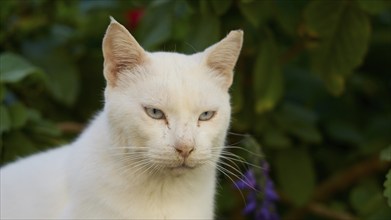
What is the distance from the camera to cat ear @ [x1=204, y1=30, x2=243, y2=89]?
2086 mm

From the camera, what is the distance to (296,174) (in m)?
3.29

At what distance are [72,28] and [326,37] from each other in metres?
1.43

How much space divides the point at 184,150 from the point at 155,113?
A: 14 centimetres

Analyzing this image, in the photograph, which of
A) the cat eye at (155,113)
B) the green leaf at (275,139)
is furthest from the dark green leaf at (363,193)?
the cat eye at (155,113)

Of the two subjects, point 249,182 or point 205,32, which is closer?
point 249,182

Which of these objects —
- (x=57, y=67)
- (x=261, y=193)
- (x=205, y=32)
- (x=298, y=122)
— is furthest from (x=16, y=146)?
(x=298, y=122)

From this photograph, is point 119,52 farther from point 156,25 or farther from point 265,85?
point 265,85

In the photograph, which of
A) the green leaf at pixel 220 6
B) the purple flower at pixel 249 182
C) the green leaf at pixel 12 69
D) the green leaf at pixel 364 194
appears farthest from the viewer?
the green leaf at pixel 364 194

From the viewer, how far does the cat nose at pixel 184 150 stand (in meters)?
1.93

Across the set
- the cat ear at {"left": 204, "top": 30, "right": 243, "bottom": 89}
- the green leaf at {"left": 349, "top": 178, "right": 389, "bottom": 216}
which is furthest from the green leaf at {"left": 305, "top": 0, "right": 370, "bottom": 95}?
the cat ear at {"left": 204, "top": 30, "right": 243, "bottom": 89}

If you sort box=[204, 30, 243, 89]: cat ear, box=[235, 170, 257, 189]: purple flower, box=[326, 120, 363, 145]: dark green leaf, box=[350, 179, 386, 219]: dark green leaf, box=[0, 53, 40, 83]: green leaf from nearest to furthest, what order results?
1. box=[204, 30, 243, 89]: cat ear
2. box=[235, 170, 257, 189]: purple flower
3. box=[0, 53, 40, 83]: green leaf
4. box=[350, 179, 386, 219]: dark green leaf
5. box=[326, 120, 363, 145]: dark green leaf

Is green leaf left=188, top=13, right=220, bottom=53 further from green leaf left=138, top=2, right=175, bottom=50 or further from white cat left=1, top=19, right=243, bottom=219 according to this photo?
white cat left=1, top=19, right=243, bottom=219

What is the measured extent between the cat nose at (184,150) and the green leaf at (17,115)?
0.96m

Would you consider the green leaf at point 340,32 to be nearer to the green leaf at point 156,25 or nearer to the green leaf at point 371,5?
the green leaf at point 371,5
